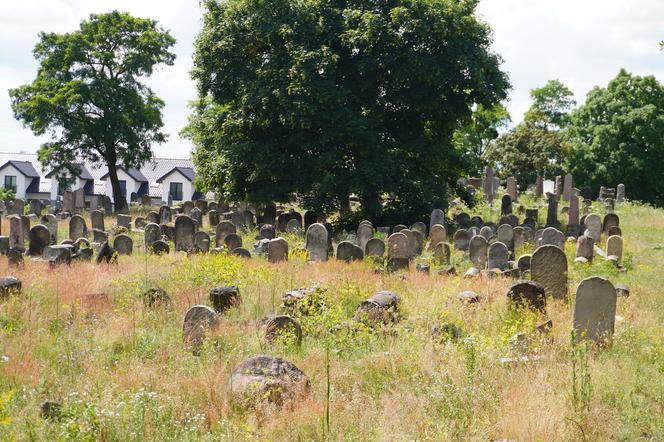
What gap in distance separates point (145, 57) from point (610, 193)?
29.0 metres

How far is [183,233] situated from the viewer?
19844mm

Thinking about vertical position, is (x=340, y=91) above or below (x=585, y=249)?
above

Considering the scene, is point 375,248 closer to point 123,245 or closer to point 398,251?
point 398,251

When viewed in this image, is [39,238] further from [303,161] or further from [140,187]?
[140,187]

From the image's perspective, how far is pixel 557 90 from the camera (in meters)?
64.4

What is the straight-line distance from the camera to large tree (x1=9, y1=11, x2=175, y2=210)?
4125cm

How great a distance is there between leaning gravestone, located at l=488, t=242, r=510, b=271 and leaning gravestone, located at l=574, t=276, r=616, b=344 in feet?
22.9

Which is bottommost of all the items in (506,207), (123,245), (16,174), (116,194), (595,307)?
(595,307)

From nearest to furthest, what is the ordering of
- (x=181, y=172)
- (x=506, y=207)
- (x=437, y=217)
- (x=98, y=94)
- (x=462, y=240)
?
(x=462, y=240) < (x=437, y=217) < (x=506, y=207) < (x=98, y=94) < (x=181, y=172)

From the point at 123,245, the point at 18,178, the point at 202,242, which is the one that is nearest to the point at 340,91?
the point at 202,242

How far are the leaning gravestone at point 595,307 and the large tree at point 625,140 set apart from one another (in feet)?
136

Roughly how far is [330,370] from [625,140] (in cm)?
4669

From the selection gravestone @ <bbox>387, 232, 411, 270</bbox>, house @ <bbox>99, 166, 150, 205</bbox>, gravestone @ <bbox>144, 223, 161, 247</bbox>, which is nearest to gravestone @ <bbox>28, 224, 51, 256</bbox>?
gravestone @ <bbox>144, 223, 161, 247</bbox>

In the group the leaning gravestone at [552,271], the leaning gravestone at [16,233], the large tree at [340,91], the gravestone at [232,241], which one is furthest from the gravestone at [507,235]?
the leaning gravestone at [16,233]
